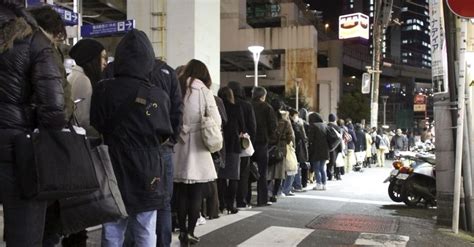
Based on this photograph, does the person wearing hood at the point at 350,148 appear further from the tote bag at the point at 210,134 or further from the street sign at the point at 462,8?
the tote bag at the point at 210,134

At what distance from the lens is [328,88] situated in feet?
176

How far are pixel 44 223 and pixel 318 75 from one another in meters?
52.0

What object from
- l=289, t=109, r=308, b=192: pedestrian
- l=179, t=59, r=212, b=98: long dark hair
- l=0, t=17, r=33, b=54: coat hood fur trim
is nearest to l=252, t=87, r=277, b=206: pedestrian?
l=289, t=109, r=308, b=192: pedestrian

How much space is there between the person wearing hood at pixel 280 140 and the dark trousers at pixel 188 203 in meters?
3.99

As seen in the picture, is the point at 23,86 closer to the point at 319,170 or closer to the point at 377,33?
the point at 319,170

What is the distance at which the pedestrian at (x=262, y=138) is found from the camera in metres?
8.98

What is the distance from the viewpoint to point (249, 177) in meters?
8.93

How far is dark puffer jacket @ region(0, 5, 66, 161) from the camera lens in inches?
114

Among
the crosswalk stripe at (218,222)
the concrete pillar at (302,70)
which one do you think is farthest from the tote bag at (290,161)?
the concrete pillar at (302,70)

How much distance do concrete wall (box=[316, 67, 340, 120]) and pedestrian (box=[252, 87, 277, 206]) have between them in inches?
1756

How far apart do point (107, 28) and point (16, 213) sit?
9.95m

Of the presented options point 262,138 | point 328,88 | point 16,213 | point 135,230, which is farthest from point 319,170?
point 328,88

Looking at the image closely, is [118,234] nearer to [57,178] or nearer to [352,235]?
[57,178]

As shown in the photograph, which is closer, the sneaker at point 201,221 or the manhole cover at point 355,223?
the sneaker at point 201,221
